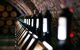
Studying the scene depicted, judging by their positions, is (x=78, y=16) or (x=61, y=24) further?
(x=78, y=16)

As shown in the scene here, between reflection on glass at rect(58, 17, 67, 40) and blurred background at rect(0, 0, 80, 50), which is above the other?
reflection on glass at rect(58, 17, 67, 40)

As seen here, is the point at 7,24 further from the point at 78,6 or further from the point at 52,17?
the point at 78,6

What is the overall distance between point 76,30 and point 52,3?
110 inches

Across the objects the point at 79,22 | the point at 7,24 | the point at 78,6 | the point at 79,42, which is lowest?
the point at 7,24

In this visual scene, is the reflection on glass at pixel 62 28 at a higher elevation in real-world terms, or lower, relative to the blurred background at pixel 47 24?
higher

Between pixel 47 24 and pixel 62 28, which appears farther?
pixel 47 24

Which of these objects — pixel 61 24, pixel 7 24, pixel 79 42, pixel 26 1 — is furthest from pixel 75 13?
pixel 7 24

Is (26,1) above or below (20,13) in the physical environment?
above

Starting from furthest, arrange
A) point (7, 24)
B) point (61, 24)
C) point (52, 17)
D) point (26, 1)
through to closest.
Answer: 1. point (7, 24)
2. point (26, 1)
3. point (52, 17)
4. point (61, 24)

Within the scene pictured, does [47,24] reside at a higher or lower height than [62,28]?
lower

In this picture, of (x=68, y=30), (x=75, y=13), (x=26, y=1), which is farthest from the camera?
(x=26, y=1)

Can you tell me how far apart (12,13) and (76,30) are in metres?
15.5

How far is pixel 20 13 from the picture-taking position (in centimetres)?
2045

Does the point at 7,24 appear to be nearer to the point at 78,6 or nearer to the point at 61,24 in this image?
the point at 78,6
